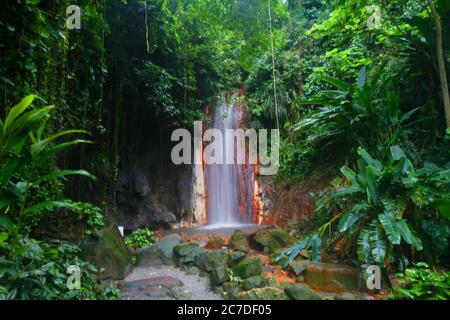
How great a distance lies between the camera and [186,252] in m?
5.02

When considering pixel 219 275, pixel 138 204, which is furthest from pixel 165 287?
pixel 138 204

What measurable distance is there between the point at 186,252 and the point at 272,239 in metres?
1.61

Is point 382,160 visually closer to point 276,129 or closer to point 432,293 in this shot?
point 432,293

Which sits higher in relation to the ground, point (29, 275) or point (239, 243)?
point (29, 275)

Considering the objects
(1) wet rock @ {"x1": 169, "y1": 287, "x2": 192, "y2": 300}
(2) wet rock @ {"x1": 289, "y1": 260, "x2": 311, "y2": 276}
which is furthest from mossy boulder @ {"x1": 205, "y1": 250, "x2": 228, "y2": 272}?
(2) wet rock @ {"x1": 289, "y1": 260, "x2": 311, "y2": 276}

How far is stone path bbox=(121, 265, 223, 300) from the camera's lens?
3571 mm

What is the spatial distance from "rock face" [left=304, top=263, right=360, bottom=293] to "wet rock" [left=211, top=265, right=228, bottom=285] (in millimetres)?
1141

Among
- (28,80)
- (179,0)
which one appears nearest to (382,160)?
(28,80)

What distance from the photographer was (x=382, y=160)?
423 centimetres

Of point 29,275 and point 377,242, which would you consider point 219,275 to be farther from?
point 29,275

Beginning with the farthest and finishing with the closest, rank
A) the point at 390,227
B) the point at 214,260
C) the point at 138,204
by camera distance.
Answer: the point at 138,204 → the point at 214,260 → the point at 390,227

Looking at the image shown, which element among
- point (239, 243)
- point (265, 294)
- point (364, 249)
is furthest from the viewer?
point (239, 243)

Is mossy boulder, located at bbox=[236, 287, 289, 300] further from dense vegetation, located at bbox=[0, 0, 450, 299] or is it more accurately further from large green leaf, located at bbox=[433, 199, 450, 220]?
large green leaf, located at bbox=[433, 199, 450, 220]

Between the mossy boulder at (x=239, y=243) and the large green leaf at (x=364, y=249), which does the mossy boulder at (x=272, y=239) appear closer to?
the mossy boulder at (x=239, y=243)
